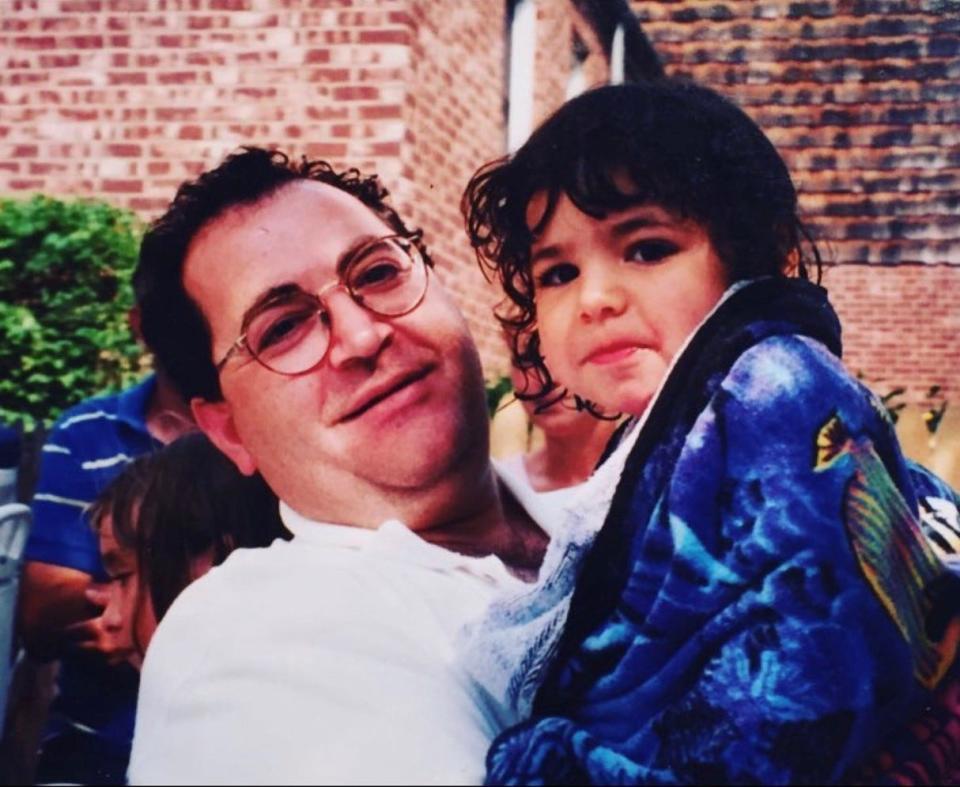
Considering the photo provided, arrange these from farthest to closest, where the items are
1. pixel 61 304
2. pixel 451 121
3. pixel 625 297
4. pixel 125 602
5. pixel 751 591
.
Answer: pixel 61 304 → pixel 451 121 → pixel 125 602 → pixel 625 297 → pixel 751 591

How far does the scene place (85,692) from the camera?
1329mm

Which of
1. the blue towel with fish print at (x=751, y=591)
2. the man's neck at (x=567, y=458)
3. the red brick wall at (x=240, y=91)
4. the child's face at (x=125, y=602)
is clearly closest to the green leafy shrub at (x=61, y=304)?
the red brick wall at (x=240, y=91)

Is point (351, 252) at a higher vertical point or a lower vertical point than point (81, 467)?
higher

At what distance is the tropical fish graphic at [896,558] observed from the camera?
0.62m

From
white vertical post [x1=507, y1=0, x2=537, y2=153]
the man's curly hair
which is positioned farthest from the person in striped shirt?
white vertical post [x1=507, y1=0, x2=537, y2=153]

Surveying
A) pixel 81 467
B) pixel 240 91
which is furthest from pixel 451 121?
pixel 81 467

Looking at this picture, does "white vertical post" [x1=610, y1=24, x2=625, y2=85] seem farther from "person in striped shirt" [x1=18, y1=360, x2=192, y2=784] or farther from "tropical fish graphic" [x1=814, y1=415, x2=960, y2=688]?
"tropical fish graphic" [x1=814, y1=415, x2=960, y2=688]

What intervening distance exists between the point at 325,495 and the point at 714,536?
0.42 metres

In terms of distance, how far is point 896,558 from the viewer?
662 mm

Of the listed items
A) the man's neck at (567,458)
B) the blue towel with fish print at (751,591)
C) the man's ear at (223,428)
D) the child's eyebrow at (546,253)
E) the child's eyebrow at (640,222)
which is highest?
the child's eyebrow at (640,222)

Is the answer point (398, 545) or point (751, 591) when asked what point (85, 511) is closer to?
point (398, 545)

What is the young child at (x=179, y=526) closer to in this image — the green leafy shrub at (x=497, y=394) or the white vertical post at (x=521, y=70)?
the green leafy shrub at (x=497, y=394)

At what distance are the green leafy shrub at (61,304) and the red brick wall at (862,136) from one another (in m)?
1.14

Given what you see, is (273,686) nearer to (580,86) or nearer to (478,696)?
(478,696)
